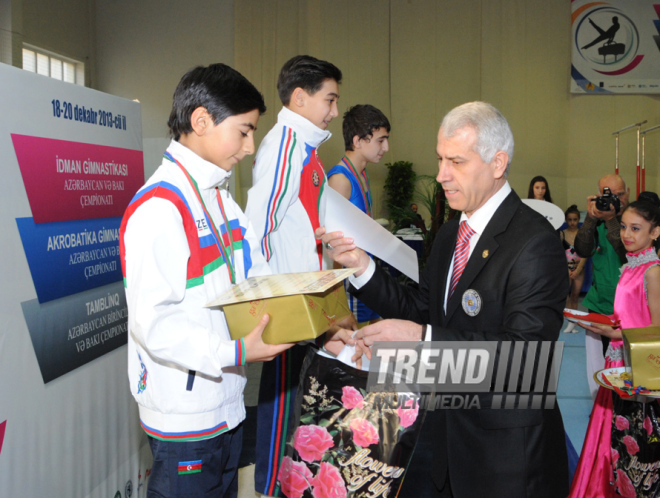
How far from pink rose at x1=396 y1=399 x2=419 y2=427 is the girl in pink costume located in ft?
4.48

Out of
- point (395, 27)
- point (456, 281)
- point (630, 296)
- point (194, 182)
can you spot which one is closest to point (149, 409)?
point (194, 182)

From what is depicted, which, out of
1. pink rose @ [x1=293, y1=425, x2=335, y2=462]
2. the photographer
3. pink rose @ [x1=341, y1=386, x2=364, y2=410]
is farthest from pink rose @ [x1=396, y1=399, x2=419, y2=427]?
A: the photographer

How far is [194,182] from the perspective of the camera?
1.41 metres

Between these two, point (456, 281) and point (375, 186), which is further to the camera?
point (375, 186)

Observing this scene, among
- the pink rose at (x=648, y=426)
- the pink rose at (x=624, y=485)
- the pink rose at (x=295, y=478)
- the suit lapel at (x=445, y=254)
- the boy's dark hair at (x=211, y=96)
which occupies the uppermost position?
the boy's dark hair at (x=211, y=96)

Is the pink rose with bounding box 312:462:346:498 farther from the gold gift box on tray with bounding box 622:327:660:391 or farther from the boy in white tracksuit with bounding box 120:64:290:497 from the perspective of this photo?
Result: the gold gift box on tray with bounding box 622:327:660:391

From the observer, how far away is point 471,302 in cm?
148

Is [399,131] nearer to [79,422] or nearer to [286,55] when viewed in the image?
[286,55]

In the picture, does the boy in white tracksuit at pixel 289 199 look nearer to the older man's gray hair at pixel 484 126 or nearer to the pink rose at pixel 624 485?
the older man's gray hair at pixel 484 126

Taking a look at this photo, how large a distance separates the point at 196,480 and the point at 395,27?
1092 cm

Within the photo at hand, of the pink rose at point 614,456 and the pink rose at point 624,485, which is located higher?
the pink rose at point 614,456

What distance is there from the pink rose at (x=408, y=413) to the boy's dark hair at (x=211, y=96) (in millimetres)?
836

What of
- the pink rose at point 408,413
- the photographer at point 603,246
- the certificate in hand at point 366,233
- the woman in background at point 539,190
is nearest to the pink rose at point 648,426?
the photographer at point 603,246

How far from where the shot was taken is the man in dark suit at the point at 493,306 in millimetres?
1417
